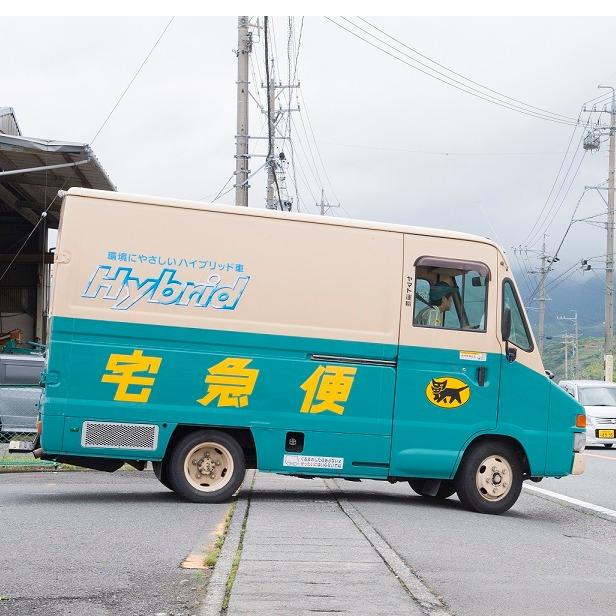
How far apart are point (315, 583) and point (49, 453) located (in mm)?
5241

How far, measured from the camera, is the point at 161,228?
11.5 meters

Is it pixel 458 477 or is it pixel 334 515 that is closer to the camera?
pixel 334 515

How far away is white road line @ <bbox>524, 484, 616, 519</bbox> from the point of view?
1307 cm

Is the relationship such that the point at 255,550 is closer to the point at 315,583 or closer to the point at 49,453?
the point at 315,583

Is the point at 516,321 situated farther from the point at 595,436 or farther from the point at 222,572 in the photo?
the point at 595,436

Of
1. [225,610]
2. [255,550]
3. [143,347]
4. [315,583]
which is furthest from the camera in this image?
[143,347]

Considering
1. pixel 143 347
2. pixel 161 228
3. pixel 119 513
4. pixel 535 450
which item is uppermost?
pixel 161 228

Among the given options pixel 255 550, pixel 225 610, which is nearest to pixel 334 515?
pixel 255 550

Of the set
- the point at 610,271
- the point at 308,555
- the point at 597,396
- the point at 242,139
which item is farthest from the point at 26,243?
the point at 308,555

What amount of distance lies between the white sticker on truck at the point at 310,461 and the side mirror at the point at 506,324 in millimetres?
2396

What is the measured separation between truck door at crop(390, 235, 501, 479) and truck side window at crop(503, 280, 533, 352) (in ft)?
0.58

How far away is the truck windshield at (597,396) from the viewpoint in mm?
30938

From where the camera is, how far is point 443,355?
479 inches

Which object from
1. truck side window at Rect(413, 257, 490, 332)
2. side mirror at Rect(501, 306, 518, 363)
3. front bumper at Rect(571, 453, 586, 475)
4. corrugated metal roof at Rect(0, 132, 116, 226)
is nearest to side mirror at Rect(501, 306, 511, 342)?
side mirror at Rect(501, 306, 518, 363)
